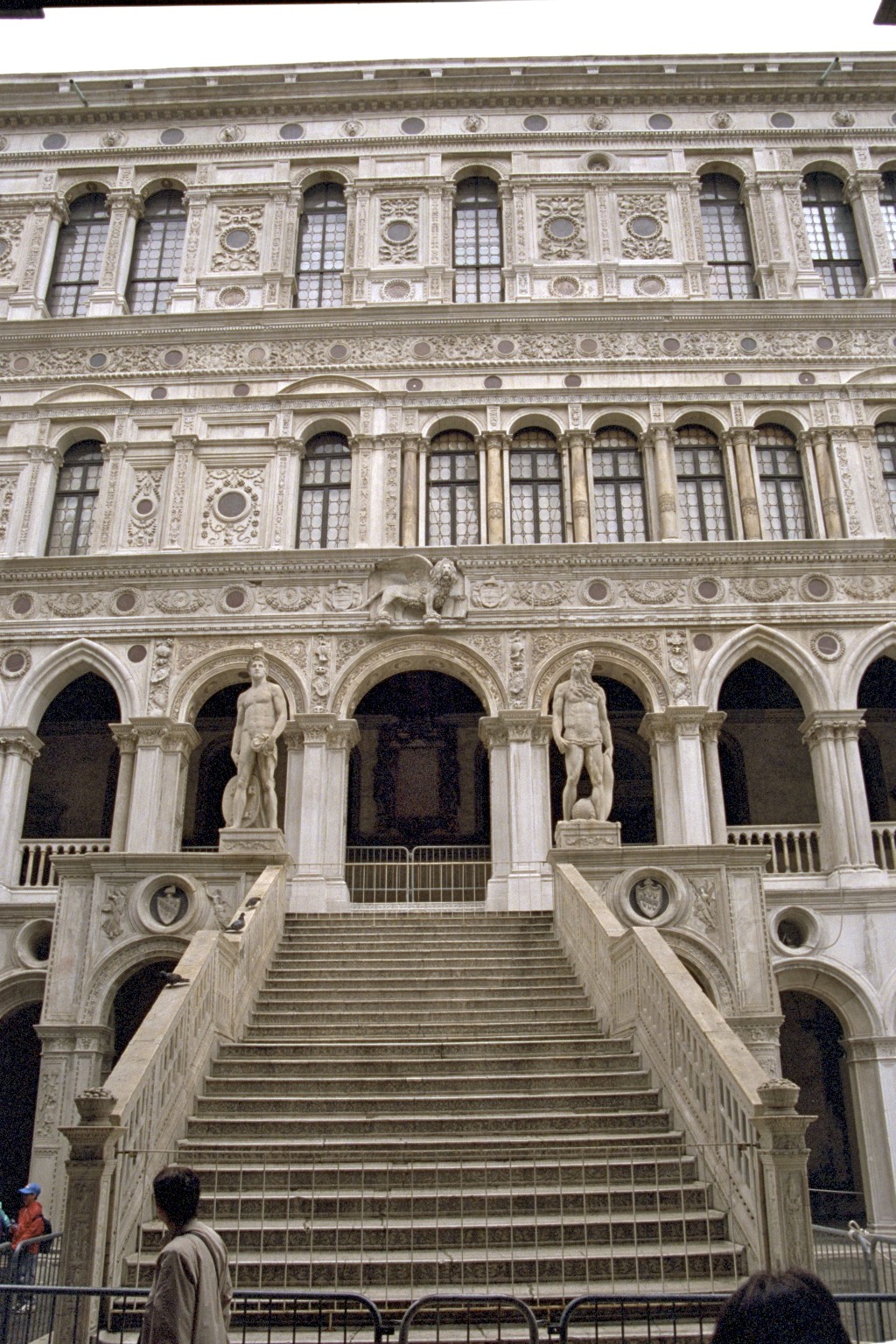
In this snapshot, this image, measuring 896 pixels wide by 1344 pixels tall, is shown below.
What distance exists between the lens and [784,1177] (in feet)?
27.4

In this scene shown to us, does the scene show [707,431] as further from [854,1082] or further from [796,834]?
[854,1082]

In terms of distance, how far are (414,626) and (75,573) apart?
19.8 ft

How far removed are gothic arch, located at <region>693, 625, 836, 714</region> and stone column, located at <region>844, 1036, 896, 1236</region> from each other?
540 centimetres

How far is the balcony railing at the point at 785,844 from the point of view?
18828mm

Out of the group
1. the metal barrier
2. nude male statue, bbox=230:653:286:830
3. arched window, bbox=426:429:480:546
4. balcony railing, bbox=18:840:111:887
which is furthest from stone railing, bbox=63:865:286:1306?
arched window, bbox=426:429:480:546

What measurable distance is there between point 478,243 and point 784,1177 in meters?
19.9

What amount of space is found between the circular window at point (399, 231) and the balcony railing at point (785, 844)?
13.2 meters

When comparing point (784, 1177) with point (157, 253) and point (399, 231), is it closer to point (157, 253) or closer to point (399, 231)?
point (399, 231)

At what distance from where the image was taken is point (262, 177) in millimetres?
24266

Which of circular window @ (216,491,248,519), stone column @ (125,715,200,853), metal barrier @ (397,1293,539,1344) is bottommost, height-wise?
metal barrier @ (397,1293,539,1344)

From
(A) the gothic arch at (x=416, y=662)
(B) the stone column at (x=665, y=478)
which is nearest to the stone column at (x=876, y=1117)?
(A) the gothic arch at (x=416, y=662)

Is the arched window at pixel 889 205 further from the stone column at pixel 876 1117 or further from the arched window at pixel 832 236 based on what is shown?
the stone column at pixel 876 1117

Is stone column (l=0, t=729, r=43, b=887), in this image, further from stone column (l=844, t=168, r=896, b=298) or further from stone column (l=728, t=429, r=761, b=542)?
stone column (l=844, t=168, r=896, b=298)

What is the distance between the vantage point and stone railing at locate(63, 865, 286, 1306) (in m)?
8.30
